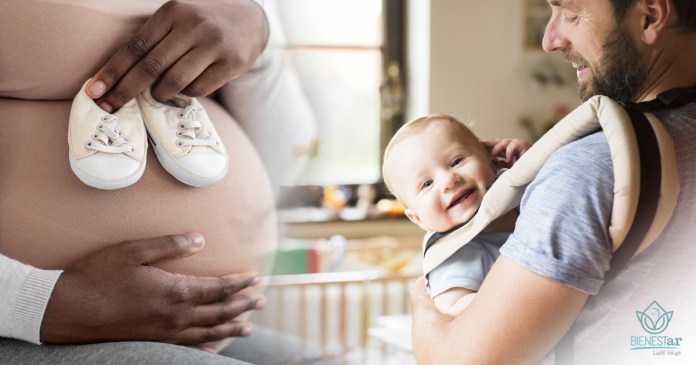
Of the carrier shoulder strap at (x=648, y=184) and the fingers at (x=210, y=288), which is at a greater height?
the carrier shoulder strap at (x=648, y=184)

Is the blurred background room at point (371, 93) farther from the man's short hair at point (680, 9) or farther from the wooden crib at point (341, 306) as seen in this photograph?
the man's short hair at point (680, 9)

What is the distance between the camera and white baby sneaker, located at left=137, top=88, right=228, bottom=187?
0.94 meters

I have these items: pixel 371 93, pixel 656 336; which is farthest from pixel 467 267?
pixel 371 93

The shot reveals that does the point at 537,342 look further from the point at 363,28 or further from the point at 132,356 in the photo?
the point at 363,28

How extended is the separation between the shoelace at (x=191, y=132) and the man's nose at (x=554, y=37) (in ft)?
1.46

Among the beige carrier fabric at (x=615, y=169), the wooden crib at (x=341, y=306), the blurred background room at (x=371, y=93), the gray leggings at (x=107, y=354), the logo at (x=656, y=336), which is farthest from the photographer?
the wooden crib at (x=341, y=306)

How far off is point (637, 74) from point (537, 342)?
0.97ft

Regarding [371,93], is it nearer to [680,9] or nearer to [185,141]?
[185,141]

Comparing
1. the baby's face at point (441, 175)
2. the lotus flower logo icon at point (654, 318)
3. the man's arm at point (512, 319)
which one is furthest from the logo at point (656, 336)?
Result: the baby's face at point (441, 175)

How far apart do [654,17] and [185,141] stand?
57 cm

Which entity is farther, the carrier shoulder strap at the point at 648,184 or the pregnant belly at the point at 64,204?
the pregnant belly at the point at 64,204

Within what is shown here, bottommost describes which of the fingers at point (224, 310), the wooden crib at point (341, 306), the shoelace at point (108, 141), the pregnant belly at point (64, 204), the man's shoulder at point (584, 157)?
the wooden crib at point (341, 306)

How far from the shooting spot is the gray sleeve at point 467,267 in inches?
32.2

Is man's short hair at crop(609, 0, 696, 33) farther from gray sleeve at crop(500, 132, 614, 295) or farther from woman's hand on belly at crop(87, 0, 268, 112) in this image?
woman's hand on belly at crop(87, 0, 268, 112)
